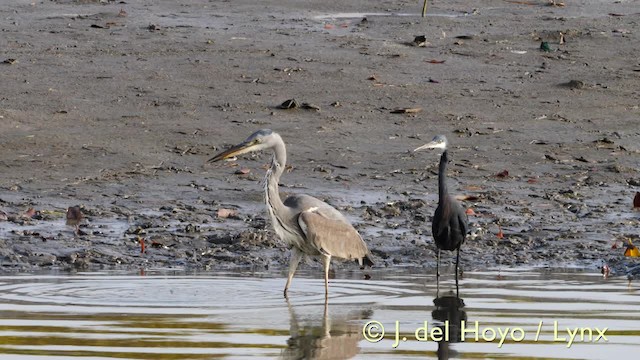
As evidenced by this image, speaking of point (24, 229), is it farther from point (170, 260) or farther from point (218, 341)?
point (218, 341)

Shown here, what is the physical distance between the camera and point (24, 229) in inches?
473

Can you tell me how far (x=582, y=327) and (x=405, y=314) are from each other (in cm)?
112

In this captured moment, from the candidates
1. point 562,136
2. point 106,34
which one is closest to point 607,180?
point 562,136

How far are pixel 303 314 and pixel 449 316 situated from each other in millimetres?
879

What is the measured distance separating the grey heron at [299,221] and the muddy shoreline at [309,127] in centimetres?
109

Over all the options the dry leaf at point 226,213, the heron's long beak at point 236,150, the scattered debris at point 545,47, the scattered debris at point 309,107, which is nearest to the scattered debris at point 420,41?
the scattered debris at point 545,47

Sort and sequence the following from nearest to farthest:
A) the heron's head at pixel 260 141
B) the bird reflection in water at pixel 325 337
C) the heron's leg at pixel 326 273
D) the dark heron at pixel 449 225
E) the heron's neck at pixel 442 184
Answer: the bird reflection in water at pixel 325 337 < the heron's leg at pixel 326 273 < the heron's head at pixel 260 141 < the dark heron at pixel 449 225 < the heron's neck at pixel 442 184

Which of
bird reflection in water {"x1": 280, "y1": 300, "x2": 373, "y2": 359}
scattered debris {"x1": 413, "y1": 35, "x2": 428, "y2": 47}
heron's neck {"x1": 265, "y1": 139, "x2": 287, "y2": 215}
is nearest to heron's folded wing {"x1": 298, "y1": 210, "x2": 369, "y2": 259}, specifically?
heron's neck {"x1": 265, "y1": 139, "x2": 287, "y2": 215}

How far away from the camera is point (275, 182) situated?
10.4 m

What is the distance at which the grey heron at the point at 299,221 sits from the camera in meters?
10.3

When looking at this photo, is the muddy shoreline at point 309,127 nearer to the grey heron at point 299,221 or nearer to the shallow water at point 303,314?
the shallow water at point 303,314

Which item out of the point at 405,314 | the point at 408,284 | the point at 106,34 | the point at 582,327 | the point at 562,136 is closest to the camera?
the point at 582,327

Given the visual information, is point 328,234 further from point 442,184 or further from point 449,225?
point 442,184

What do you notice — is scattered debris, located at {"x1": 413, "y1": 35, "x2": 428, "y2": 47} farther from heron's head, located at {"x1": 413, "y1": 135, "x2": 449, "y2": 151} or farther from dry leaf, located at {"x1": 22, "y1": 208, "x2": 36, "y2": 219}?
dry leaf, located at {"x1": 22, "y1": 208, "x2": 36, "y2": 219}
